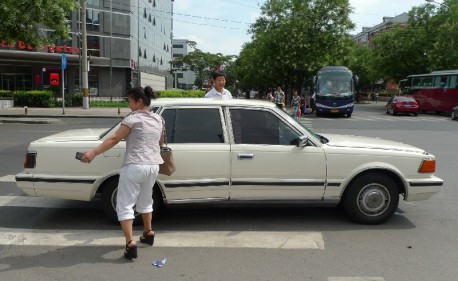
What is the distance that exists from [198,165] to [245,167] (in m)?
0.56

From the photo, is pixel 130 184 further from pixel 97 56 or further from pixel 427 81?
pixel 97 56

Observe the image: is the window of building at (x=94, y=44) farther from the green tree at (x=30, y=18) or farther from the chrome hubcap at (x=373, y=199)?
the chrome hubcap at (x=373, y=199)

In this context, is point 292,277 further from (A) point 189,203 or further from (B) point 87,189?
(B) point 87,189

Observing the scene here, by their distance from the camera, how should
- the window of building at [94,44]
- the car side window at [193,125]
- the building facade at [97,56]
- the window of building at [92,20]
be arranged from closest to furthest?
1. the car side window at [193,125]
2. the building facade at [97,56]
3. the window of building at [92,20]
4. the window of building at [94,44]

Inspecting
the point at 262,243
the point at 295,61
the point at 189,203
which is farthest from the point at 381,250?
the point at 295,61

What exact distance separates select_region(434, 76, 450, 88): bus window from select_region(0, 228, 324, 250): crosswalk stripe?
31.7 meters

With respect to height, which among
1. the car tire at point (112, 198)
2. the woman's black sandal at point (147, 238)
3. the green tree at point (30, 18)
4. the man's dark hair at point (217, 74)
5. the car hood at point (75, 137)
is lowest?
the woman's black sandal at point (147, 238)

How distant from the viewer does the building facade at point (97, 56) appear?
45.3 metres

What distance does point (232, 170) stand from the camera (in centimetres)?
555

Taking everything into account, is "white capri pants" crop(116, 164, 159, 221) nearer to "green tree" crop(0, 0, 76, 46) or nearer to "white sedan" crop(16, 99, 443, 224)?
"white sedan" crop(16, 99, 443, 224)

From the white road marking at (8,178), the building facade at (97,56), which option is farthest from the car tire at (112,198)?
the building facade at (97,56)

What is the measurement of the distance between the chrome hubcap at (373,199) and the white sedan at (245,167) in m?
0.01

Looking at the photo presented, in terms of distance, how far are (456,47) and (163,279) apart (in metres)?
42.5

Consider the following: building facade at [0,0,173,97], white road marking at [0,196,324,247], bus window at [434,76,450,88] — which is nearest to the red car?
bus window at [434,76,450,88]
